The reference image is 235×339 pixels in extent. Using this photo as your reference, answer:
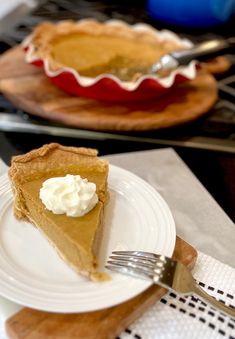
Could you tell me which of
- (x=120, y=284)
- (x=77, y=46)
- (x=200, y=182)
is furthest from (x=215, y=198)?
(x=77, y=46)

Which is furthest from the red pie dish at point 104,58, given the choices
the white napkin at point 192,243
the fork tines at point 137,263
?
the fork tines at point 137,263

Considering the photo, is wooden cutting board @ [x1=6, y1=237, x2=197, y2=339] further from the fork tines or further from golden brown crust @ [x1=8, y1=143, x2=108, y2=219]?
golden brown crust @ [x1=8, y1=143, x2=108, y2=219]

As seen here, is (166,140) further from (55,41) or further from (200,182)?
(55,41)

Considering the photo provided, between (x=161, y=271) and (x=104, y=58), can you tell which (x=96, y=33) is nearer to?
(x=104, y=58)

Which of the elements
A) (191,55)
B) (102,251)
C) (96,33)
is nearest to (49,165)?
(102,251)

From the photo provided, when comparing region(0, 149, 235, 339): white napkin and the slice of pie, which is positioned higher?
the slice of pie

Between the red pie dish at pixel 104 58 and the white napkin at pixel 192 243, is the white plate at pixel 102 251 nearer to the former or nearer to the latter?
the white napkin at pixel 192 243

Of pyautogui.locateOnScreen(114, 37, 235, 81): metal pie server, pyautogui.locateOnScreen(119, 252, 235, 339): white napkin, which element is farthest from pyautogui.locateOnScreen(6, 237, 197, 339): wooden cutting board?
pyautogui.locateOnScreen(114, 37, 235, 81): metal pie server
